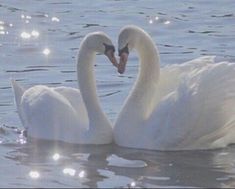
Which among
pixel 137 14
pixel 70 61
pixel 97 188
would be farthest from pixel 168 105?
pixel 137 14

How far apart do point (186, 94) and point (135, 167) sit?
822 mm

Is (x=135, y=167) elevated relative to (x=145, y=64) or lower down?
lower down

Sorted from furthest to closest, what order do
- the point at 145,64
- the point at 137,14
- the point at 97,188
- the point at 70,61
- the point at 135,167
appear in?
the point at 137,14 < the point at 70,61 < the point at 145,64 < the point at 135,167 < the point at 97,188

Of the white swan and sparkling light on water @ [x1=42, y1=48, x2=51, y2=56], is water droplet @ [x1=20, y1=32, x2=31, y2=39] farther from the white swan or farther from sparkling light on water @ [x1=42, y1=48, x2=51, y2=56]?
the white swan

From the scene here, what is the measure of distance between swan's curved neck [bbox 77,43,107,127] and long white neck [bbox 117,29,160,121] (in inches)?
10.0

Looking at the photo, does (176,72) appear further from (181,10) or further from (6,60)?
(181,10)

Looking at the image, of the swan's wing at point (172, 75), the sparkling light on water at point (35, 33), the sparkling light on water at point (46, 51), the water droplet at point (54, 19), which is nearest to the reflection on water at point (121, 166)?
the swan's wing at point (172, 75)

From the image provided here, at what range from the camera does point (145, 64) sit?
11.9 m

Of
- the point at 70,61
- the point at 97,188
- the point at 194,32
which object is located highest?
the point at 194,32

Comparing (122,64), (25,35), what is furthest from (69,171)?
(25,35)

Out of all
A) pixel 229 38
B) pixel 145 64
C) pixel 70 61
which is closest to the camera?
pixel 145 64

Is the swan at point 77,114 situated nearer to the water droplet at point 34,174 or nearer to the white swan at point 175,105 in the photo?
the white swan at point 175,105

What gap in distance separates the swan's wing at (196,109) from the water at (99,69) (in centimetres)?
18

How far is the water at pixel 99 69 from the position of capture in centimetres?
1067
